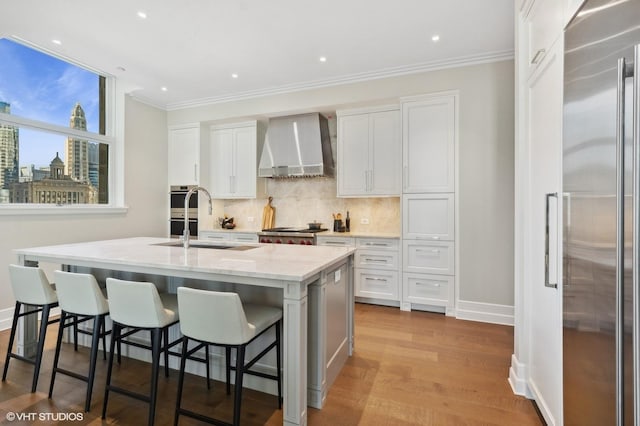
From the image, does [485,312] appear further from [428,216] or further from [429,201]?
[429,201]

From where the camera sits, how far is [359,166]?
4215 mm

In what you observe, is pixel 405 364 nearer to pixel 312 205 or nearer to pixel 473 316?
pixel 473 316

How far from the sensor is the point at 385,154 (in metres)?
4.07

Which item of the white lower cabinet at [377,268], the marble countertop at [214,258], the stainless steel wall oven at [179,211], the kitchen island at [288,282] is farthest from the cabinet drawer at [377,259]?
the stainless steel wall oven at [179,211]

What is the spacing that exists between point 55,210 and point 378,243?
3821mm

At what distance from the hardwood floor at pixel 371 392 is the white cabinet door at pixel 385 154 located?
1921 millimetres

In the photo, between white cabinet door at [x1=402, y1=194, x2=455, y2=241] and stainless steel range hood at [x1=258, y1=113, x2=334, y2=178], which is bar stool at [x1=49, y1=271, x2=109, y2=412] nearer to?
stainless steel range hood at [x1=258, y1=113, x2=334, y2=178]

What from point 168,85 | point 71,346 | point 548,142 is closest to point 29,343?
point 71,346

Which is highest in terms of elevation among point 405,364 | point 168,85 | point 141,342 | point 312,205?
point 168,85

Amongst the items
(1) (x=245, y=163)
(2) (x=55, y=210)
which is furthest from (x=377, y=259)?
(2) (x=55, y=210)

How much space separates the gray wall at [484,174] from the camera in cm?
341

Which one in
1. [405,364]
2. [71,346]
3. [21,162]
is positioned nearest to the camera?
[405,364]

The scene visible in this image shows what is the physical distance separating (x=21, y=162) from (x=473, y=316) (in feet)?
17.2

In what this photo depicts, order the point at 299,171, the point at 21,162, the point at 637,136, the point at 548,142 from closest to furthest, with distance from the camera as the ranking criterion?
the point at 637,136, the point at 548,142, the point at 21,162, the point at 299,171
